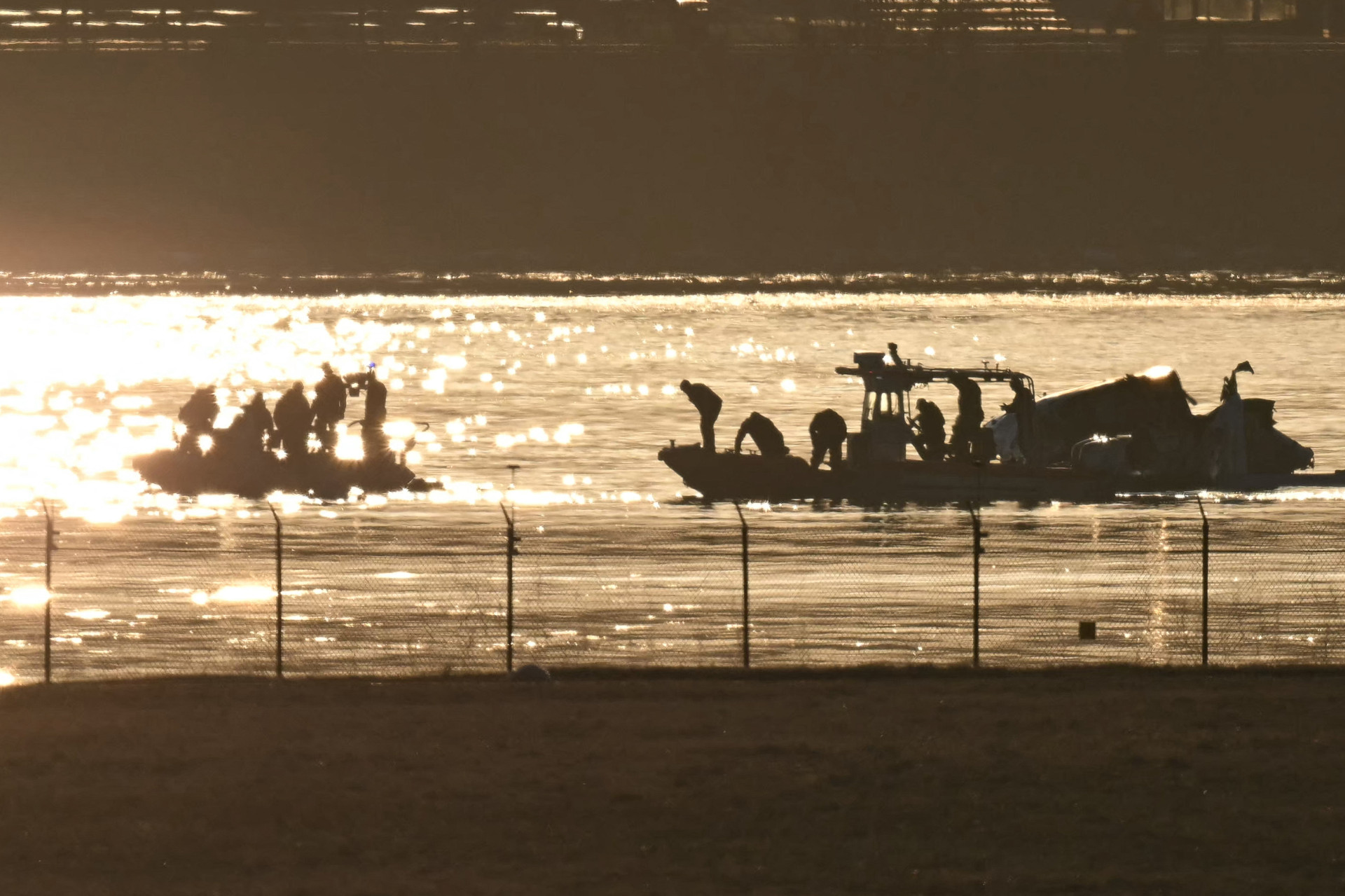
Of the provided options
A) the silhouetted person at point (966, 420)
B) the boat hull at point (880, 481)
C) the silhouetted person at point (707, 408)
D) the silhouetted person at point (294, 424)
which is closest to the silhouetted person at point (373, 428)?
the silhouetted person at point (294, 424)

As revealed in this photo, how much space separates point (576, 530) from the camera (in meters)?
42.1

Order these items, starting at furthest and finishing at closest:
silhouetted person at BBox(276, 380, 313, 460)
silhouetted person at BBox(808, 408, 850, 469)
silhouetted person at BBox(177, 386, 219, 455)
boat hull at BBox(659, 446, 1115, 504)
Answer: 1. silhouetted person at BBox(177, 386, 219, 455)
2. silhouetted person at BBox(276, 380, 313, 460)
3. silhouetted person at BBox(808, 408, 850, 469)
4. boat hull at BBox(659, 446, 1115, 504)

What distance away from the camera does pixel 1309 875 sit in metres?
17.2

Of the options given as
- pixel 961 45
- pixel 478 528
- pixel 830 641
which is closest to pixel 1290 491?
pixel 478 528

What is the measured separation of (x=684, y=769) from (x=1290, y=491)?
104 feet

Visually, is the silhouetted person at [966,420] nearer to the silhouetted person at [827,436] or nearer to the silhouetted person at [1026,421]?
the silhouetted person at [1026,421]

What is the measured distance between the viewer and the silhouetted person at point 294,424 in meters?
48.7

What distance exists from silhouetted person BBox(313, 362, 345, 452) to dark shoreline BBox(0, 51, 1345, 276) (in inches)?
4531

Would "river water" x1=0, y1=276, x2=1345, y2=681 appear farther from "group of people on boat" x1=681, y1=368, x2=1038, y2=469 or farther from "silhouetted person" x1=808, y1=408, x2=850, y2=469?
"silhouetted person" x1=808, y1=408, x2=850, y2=469

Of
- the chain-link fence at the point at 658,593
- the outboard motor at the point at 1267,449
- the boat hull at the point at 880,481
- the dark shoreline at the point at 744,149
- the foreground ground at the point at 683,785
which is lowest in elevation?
the foreground ground at the point at 683,785

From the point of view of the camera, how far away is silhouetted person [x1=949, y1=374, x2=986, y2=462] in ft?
154

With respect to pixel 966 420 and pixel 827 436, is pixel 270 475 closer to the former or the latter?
pixel 827 436

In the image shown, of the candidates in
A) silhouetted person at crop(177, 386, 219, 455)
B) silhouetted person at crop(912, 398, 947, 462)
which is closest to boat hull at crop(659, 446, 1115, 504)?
silhouetted person at crop(912, 398, 947, 462)

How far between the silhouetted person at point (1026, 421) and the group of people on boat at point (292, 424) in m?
11.8
